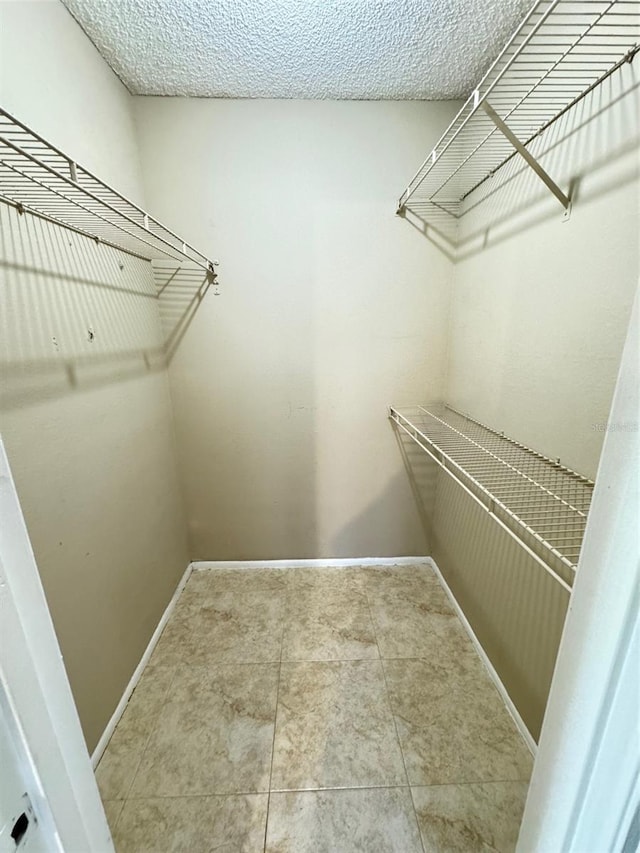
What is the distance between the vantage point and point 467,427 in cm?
141

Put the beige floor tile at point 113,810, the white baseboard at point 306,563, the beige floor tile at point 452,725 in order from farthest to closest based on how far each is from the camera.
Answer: the white baseboard at point 306,563 → the beige floor tile at point 452,725 → the beige floor tile at point 113,810

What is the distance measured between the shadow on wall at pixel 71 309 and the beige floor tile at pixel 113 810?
3.77ft

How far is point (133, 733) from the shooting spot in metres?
1.12

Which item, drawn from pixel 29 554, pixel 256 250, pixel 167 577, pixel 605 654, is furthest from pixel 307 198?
pixel 167 577

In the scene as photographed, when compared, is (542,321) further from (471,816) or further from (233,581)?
(233,581)

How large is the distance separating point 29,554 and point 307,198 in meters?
1.61

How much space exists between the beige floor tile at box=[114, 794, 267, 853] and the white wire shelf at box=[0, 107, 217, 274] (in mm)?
1560

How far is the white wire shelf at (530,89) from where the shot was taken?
0.70 meters

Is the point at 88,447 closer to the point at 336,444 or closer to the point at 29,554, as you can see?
the point at 29,554

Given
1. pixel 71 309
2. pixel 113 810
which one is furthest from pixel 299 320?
pixel 113 810

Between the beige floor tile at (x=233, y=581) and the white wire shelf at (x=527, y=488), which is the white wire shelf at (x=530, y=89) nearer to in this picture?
the white wire shelf at (x=527, y=488)

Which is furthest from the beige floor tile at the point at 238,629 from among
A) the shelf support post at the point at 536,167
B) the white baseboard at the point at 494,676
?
the shelf support post at the point at 536,167

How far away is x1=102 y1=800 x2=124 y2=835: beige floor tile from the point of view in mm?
909

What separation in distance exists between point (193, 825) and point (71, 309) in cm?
150
